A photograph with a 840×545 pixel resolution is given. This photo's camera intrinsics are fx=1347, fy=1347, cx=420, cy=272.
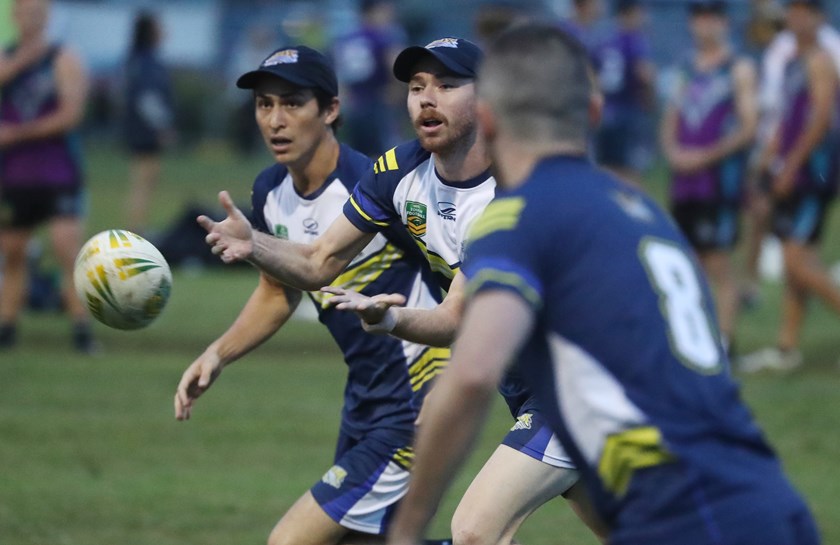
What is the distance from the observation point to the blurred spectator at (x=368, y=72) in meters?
17.3

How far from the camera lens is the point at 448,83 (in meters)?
4.86

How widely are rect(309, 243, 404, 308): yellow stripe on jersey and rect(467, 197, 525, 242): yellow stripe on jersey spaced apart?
7.77ft

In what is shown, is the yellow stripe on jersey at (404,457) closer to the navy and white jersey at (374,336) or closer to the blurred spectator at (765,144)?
the navy and white jersey at (374,336)

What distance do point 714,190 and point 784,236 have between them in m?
0.74

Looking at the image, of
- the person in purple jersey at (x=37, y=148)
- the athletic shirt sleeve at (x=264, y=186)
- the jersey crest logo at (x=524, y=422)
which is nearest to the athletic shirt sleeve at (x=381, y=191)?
the athletic shirt sleeve at (x=264, y=186)

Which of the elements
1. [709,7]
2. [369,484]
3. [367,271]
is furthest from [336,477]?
[709,7]

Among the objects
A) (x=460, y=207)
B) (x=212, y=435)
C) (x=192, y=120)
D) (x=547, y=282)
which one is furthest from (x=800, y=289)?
(x=192, y=120)

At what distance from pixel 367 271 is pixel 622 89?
10.9 m

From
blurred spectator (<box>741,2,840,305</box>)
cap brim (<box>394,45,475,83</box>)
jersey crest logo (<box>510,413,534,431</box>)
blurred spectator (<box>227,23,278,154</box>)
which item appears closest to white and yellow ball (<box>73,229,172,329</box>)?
cap brim (<box>394,45,475,83</box>)

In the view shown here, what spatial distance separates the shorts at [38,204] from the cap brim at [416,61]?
678cm

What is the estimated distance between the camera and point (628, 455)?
3104 mm

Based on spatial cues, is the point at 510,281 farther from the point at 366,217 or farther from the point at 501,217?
the point at 366,217

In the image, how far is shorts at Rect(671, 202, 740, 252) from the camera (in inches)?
434

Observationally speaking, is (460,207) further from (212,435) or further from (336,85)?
(212,435)
